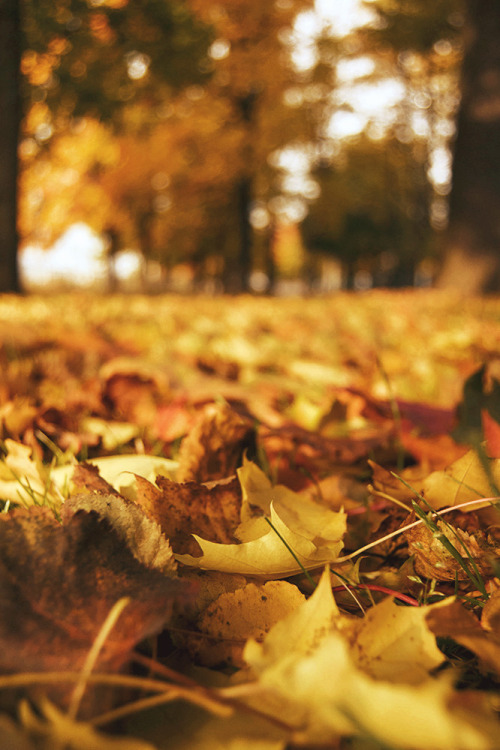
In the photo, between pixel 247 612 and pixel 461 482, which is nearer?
pixel 247 612

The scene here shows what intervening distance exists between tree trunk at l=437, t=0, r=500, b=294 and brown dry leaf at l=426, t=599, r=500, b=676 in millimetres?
7097

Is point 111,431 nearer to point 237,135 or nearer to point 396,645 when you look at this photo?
point 396,645

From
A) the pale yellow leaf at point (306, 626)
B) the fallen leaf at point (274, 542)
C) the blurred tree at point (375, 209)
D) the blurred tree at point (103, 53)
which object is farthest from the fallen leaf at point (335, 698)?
the blurred tree at point (375, 209)

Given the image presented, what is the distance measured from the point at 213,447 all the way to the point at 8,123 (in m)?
6.59

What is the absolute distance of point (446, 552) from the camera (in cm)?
63

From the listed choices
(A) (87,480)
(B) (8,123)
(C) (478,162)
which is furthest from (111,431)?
(C) (478,162)

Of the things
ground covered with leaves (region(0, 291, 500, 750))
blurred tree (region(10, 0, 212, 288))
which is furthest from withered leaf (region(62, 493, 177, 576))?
blurred tree (region(10, 0, 212, 288))

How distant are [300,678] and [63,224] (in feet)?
68.8

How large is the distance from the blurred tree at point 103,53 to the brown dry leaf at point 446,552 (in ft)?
23.0

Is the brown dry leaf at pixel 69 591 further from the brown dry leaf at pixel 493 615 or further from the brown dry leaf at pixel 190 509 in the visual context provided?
the brown dry leaf at pixel 493 615

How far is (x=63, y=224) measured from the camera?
64.9 feet

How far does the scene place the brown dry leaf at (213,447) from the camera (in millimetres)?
827

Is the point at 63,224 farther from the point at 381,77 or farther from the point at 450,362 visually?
the point at 450,362

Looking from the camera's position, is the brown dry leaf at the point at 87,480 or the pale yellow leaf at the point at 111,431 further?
the pale yellow leaf at the point at 111,431
